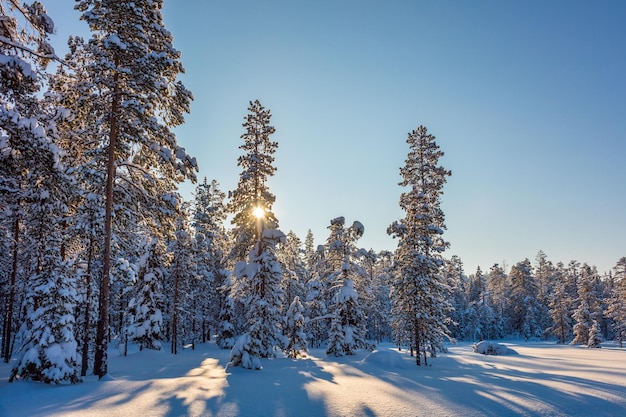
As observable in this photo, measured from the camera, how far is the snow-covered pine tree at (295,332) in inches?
1142

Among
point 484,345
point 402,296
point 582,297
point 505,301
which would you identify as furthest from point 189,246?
point 505,301

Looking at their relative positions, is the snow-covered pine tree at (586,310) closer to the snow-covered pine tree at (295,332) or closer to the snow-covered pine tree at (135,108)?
the snow-covered pine tree at (295,332)

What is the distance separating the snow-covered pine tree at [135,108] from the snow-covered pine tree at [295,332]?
58.2 feet

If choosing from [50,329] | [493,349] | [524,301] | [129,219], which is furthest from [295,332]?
[524,301]

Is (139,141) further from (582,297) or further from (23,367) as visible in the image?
(582,297)

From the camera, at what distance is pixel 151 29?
1455cm

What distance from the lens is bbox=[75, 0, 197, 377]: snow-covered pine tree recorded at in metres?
13.4

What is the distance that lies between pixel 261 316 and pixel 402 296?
936cm

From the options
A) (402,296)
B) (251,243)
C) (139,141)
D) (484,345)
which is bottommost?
(484,345)

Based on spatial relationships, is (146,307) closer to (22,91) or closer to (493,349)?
(22,91)

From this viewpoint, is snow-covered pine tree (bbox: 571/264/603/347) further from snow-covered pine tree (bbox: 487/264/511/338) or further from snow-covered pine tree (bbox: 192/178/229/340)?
snow-covered pine tree (bbox: 192/178/229/340)

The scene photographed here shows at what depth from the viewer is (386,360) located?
24.0 metres

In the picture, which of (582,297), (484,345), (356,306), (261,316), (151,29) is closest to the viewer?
(151,29)

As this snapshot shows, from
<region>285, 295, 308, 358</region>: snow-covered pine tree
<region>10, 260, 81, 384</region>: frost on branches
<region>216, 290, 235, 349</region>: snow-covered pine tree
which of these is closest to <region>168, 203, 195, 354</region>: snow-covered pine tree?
<region>216, 290, 235, 349</region>: snow-covered pine tree
